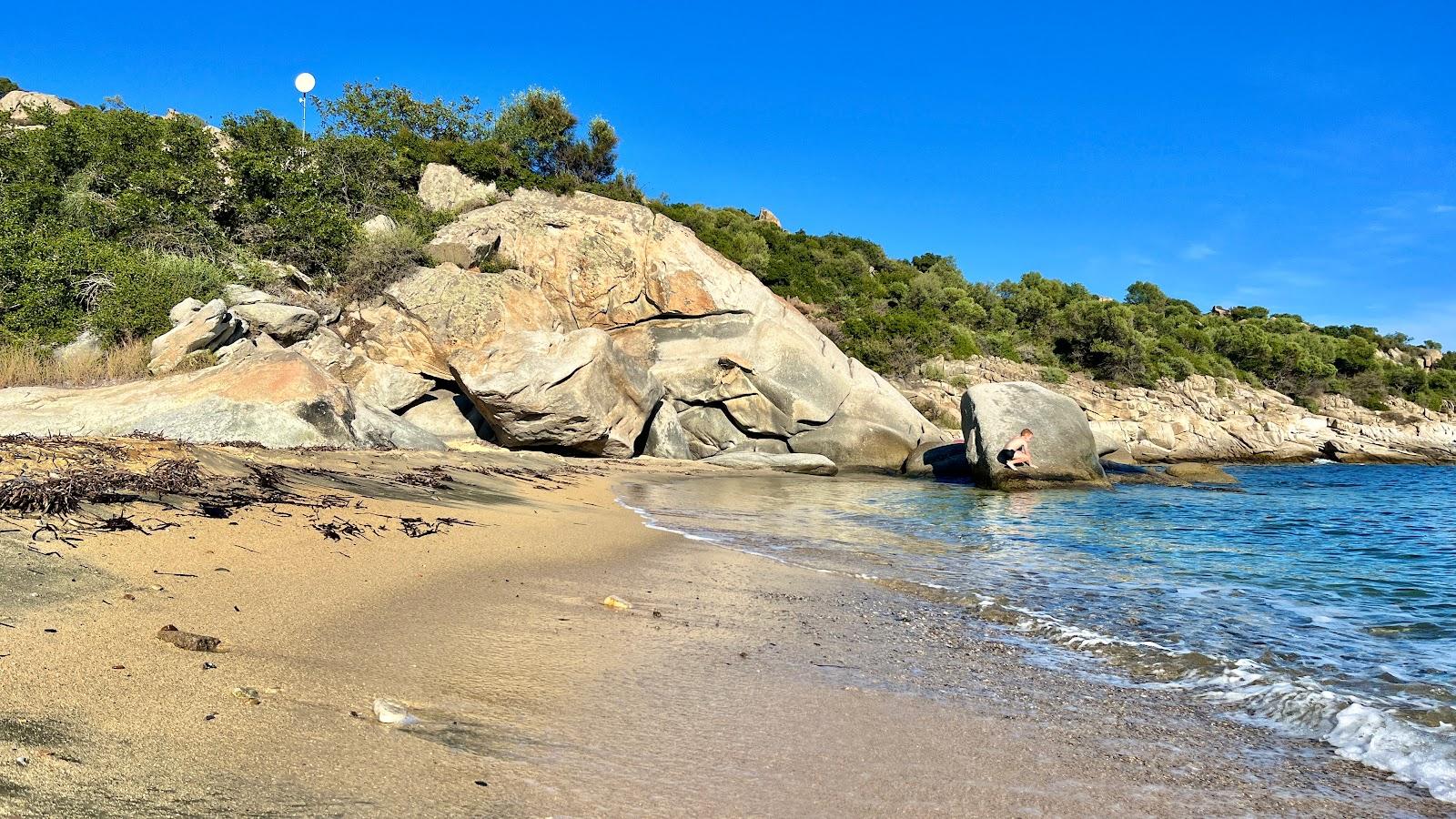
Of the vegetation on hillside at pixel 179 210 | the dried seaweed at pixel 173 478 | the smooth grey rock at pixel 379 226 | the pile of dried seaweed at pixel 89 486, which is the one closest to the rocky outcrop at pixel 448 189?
the vegetation on hillside at pixel 179 210

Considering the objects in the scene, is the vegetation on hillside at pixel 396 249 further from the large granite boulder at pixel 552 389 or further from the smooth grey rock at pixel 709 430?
the smooth grey rock at pixel 709 430

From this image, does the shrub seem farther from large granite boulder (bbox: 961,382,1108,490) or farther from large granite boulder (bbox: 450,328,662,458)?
large granite boulder (bbox: 961,382,1108,490)

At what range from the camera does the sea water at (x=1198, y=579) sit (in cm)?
348

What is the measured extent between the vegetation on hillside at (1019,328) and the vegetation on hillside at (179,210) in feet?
38.3

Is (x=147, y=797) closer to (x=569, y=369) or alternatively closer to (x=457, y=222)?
(x=569, y=369)

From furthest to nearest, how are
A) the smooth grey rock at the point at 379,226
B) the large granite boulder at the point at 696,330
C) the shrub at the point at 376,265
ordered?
1. the large granite boulder at the point at 696,330
2. the smooth grey rock at the point at 379,226
3. the shrub at the point at 376,265

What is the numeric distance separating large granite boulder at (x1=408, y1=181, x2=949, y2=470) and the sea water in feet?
18.0

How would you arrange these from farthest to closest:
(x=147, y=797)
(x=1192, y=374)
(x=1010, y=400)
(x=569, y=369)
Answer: (x=1192, y=374), (x=1010, y=400), (x=569, y=369), (x=147, y=797)

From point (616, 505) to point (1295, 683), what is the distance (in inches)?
287

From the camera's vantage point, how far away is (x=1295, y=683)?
3.67 metres

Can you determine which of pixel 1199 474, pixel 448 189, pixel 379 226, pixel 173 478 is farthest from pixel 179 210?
pixel 1199 474

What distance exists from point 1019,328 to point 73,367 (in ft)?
132

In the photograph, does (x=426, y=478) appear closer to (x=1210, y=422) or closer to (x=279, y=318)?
(x=279, y=318)

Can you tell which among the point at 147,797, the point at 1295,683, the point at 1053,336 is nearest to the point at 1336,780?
the point at 1295,683
